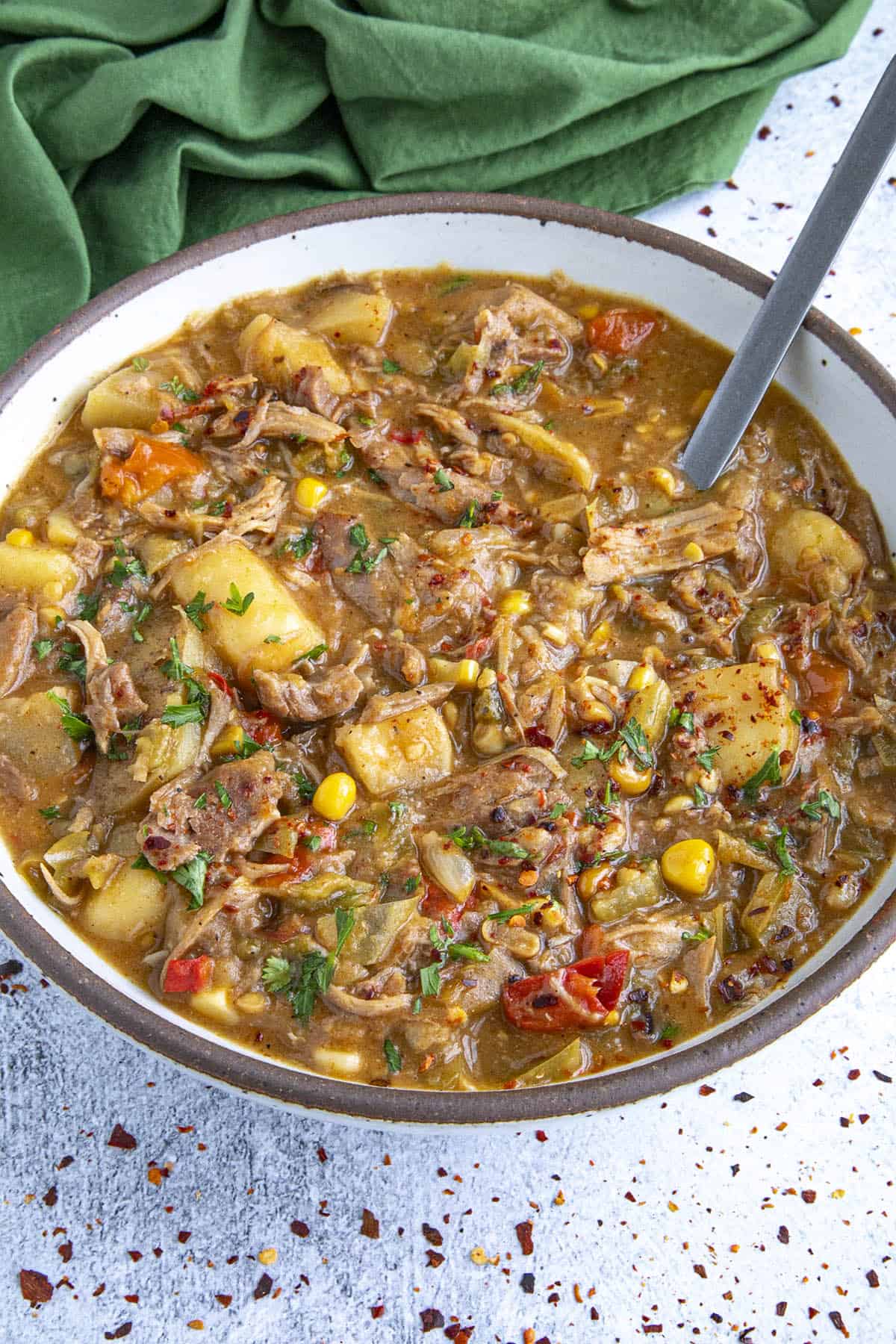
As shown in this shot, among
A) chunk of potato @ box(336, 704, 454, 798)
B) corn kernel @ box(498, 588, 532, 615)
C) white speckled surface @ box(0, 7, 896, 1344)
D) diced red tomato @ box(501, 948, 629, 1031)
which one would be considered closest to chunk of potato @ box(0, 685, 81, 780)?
white speckled surface @ box(0, 7, 896, 1344)

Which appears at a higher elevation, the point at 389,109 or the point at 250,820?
the point at 389,109

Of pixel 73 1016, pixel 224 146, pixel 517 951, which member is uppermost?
pixel 224 146

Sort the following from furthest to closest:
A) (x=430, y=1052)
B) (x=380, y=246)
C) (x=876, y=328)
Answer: (x=876, y=328) < (x=380, y=246) < (x=430, y=1052)

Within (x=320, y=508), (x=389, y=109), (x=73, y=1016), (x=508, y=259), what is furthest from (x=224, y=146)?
(x=73, y=1016)

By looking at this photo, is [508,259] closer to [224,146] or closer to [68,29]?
[224,146]

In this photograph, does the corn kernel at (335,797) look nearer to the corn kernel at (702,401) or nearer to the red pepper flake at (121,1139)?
the red pepper flake at (121,1139)
